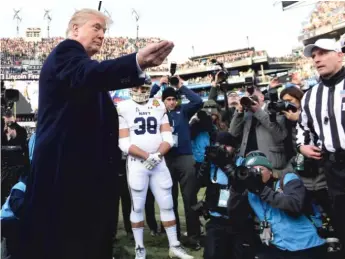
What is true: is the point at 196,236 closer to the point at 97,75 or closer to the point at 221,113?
the point at 221,113

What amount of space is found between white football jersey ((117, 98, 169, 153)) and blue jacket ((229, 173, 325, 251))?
1479 millimetres

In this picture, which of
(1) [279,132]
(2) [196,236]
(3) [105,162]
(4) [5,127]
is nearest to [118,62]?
(3) [105,162]

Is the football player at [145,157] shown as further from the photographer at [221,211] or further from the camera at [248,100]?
the camera at [248,100]

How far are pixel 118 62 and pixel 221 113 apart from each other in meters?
4.45

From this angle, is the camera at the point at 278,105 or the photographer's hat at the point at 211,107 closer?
the camera at the point at 278,105

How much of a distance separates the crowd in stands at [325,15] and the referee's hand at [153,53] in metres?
34.6

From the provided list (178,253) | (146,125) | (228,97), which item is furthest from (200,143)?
(178,253)

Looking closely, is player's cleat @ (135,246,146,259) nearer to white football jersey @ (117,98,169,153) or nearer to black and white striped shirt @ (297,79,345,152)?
white football jersey @ (117,98,169,153)

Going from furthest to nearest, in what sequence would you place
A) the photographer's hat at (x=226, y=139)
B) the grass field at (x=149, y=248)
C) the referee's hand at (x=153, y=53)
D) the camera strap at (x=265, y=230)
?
the grass field at (x=149, y=248) → the photographer's hat at (x=226, y=139) → the camera strap at (x=265, y=230) → the referee's hand at (x=153, y=53)

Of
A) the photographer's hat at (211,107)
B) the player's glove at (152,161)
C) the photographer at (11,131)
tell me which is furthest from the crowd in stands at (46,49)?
the player's glove at (152,161)

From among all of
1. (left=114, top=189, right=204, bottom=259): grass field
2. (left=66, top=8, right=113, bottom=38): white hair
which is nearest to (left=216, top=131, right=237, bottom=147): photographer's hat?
(left=114, top=189, right=204, bottom=259): grass field

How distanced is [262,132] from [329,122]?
133cm

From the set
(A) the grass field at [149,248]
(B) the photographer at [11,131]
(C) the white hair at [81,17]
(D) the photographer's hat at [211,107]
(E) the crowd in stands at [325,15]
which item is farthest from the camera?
(E) the crowd in stands at [325,15]

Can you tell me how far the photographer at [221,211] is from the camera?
399 centimetres
